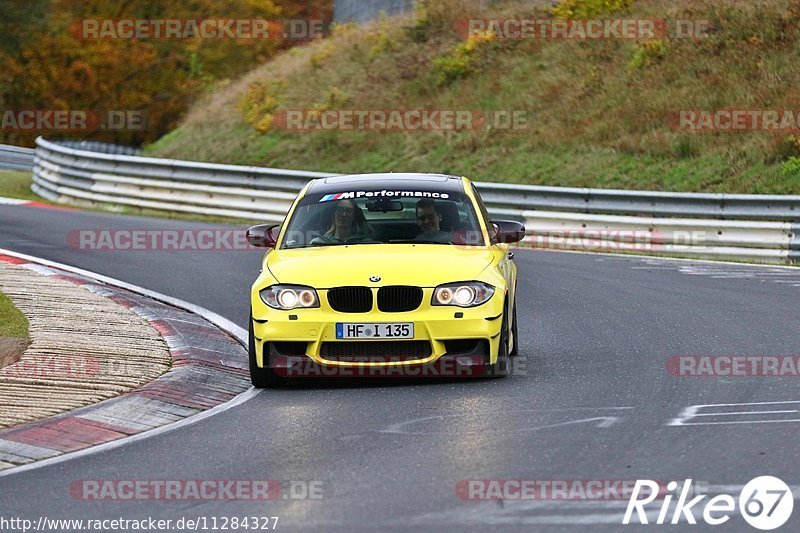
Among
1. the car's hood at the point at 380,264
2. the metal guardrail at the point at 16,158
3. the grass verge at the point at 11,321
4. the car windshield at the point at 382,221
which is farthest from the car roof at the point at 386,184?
the metal guardrail at the point at 16,158

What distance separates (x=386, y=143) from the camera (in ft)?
106

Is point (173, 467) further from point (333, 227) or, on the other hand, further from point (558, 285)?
point (558, 285)

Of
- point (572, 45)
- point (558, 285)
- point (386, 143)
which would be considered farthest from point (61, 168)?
point (558, 285)

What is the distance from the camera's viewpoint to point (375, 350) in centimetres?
1004

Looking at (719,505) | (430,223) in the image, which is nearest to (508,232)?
(430,223)

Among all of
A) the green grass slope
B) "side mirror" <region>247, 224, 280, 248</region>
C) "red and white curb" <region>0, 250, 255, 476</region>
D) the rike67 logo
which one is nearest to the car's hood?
"side mirror" <region>247, 224, 280, 248</region>

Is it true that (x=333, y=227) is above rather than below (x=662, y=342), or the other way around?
above

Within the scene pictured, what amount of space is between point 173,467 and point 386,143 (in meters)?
24.9

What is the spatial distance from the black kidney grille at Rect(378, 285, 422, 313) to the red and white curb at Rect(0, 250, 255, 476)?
1149 mm

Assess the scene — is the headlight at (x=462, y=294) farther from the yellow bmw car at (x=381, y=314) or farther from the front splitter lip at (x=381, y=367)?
the front splitter lip at (x=381, y=367)

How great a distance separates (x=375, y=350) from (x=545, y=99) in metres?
21.9

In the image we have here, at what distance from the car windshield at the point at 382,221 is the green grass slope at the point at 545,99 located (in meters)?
13.3

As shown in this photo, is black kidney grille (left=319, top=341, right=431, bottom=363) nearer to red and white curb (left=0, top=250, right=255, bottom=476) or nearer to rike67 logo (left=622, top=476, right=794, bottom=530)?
red and white curb (left=0, top=250, right=255, bottom=476)

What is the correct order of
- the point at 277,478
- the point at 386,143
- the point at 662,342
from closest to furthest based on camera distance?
the point at 277,478 → the point at 662,342 → the point at 386,143
